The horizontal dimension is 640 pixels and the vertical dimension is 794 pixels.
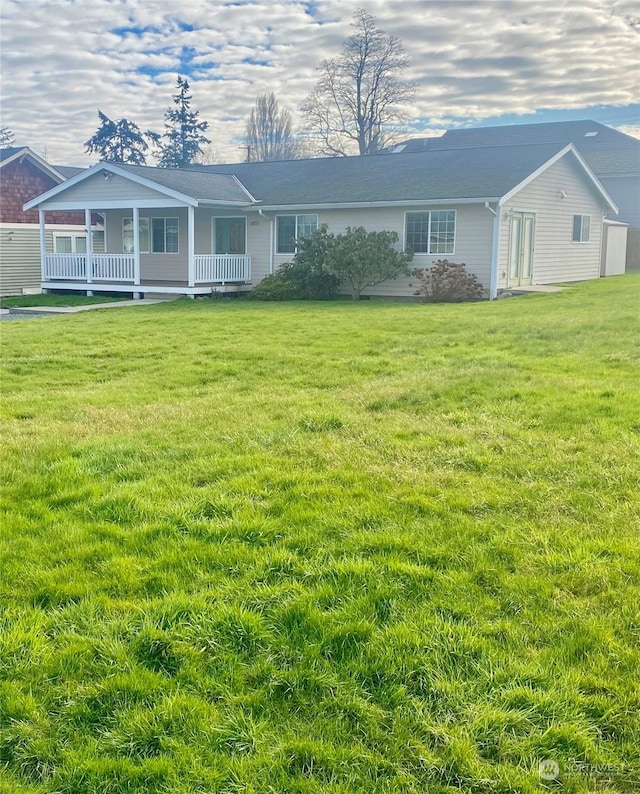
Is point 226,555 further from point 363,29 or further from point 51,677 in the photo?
point 363,29

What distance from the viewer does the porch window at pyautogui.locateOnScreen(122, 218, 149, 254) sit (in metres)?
24.1

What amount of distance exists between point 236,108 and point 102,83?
39124 mm

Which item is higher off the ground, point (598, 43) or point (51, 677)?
point (598, 43)

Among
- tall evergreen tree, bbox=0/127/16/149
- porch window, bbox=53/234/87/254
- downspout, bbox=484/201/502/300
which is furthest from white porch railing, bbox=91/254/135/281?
tall evergreen tree, bbox=0/127/16/149

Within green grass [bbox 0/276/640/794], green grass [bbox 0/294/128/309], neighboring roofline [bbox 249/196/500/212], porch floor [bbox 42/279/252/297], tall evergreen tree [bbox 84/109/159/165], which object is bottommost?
green grass [bbox 0/276/640/794]

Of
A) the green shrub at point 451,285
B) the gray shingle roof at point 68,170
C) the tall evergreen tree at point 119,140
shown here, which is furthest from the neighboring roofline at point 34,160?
the tall evergreen tree at point 119,140

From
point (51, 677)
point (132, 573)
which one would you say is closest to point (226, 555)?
point (132, 573)

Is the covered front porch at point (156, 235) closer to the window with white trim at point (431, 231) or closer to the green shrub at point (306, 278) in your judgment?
the green shrub at point (306, 278)

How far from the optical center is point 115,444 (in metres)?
5.51

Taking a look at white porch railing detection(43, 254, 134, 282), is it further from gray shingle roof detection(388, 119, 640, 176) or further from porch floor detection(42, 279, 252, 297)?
gray shingle roof detection(388, 119, 640, 176)

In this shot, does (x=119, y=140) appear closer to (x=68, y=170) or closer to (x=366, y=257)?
(x=68, y=170)

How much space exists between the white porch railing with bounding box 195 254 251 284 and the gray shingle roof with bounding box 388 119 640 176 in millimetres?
18750

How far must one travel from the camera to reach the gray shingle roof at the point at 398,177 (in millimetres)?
19953

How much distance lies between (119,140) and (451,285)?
42179 millimetres
